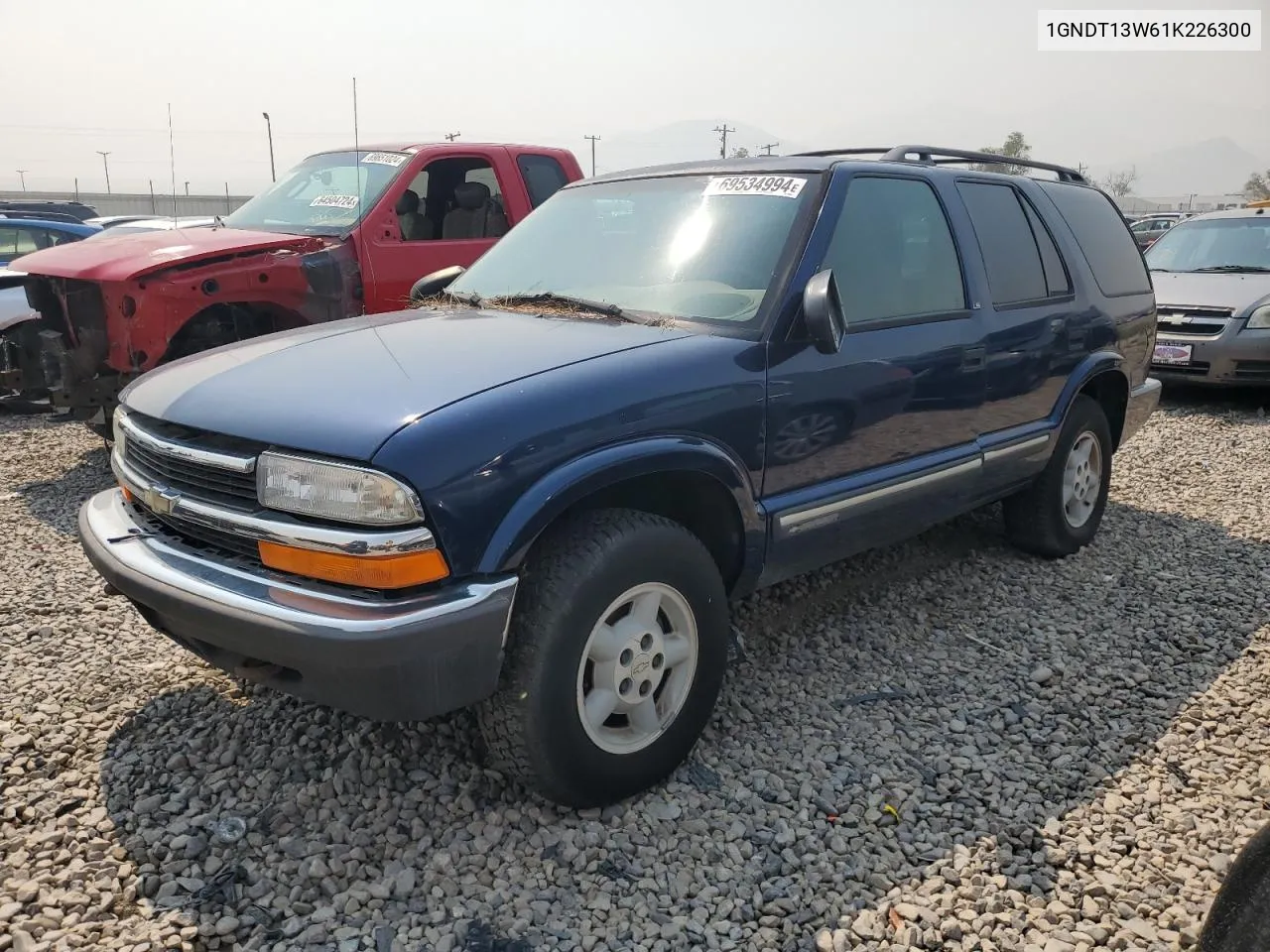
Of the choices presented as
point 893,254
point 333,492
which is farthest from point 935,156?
point 333,492

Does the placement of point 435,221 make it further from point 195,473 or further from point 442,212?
point 195,473

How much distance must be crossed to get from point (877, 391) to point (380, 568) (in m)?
1.88

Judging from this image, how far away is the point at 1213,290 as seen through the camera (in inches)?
351

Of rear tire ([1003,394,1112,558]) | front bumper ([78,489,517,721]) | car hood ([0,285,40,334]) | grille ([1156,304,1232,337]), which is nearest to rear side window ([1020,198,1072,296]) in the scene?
rear tire ([1003,394,1112,558])

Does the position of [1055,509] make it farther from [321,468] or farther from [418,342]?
[321,468]

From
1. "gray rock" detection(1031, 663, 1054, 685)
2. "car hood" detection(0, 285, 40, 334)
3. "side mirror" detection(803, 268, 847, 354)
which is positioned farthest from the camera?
"car hood" detection(0, 285, 40, 334)

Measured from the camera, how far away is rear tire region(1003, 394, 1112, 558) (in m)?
4.66

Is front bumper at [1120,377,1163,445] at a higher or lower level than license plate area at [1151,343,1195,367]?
higher

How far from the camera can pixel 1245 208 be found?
10.4 metres

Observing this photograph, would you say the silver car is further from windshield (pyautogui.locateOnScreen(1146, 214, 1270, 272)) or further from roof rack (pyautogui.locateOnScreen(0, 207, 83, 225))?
roof rack (pyautogui.locateOnScreen(0, 207, 83, 225))

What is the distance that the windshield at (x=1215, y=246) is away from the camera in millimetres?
9391

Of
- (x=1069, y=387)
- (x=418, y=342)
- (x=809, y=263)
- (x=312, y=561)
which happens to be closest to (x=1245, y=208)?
(x=1069, y=387)

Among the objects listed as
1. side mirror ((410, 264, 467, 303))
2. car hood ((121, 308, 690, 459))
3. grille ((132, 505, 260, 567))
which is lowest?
grille ((132, 505, 260, 567))

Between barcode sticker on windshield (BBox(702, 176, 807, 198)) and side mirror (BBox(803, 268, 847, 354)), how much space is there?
0.49m
